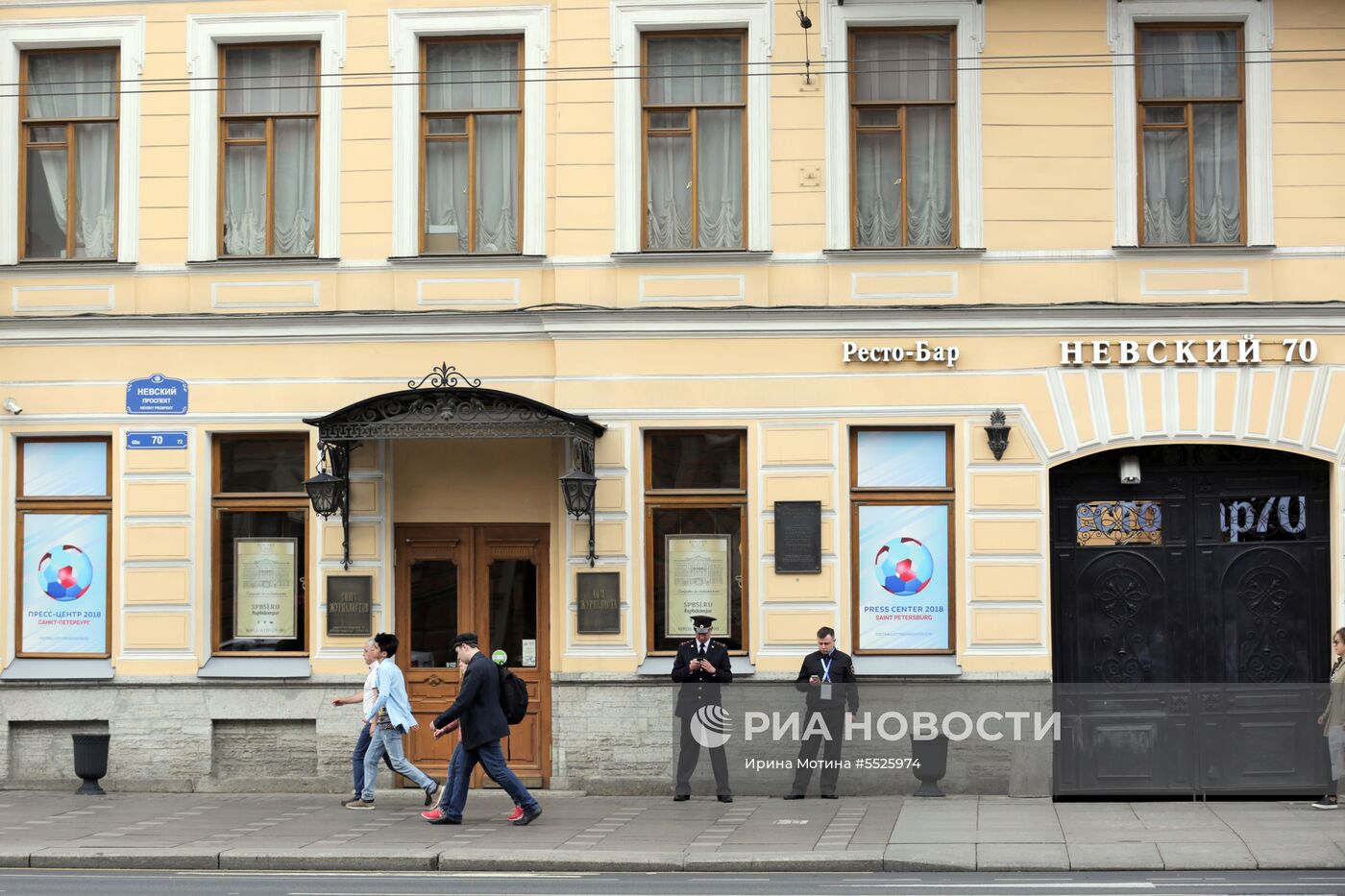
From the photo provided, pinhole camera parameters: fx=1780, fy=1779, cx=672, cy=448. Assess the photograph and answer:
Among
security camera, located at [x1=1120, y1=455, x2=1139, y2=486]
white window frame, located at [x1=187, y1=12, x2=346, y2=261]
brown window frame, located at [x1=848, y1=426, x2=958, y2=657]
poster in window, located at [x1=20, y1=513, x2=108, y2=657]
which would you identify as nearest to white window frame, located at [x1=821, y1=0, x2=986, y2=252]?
brown window frame, located at [x1=848, y1=426, x2=958, y2=657]

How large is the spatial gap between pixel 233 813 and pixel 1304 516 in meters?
11.0

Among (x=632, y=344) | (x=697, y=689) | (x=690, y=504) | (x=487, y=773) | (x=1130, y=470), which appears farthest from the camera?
(x=690, y=504)

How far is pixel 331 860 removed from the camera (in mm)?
14547

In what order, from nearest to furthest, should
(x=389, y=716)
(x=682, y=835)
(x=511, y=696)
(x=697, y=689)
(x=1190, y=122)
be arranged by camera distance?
(x=682, y=835), (x=511, y=696), (x=389, y=716), (x=697, y=689), (x=1190, y=122)

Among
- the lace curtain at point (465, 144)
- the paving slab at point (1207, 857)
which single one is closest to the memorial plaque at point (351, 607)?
the lace curtain at point (465, 144)

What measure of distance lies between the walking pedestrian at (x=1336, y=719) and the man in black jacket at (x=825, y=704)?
4.42 m

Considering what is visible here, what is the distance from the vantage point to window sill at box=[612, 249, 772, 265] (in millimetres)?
18188

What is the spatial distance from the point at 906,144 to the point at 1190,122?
288 centimetres

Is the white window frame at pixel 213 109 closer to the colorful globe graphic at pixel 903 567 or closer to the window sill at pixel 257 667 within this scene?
the window sill at pixel 257 667

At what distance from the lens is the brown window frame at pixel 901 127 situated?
18281 mm

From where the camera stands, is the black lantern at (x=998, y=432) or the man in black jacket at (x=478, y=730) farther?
the black lantern at (x=998, y=432)

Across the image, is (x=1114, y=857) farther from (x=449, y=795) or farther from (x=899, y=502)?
(x=449, y=795)

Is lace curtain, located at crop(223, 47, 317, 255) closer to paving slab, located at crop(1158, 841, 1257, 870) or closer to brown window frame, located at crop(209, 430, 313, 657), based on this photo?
brown window frame, located at crop(209, 430, 313, 657)

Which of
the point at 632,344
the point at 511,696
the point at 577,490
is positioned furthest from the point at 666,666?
the point at 632,344
